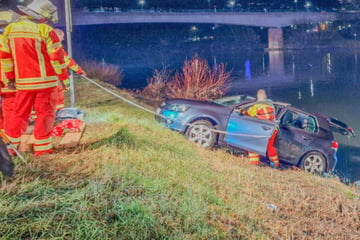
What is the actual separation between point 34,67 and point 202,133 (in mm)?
4347

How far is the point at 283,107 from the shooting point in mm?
8242

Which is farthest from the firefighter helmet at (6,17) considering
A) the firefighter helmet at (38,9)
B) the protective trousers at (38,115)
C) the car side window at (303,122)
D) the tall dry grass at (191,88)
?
the tall dry grass at (191,88)

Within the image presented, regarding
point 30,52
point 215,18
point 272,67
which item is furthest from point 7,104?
point 215,18

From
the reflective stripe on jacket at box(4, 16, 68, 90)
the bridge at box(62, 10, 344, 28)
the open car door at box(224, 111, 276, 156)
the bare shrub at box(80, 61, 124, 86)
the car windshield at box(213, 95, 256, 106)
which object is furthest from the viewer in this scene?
the bridge at box(62, 10, 344, 28)

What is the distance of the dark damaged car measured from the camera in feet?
26.6

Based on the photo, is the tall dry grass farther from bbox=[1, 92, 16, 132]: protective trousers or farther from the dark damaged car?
bbox=[1, 92, 16, 132]: protective trousers

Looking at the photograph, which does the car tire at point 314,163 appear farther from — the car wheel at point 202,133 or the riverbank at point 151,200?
the riverbank at point 151,200

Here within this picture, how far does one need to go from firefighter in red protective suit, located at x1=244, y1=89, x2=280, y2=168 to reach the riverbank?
6.42ft

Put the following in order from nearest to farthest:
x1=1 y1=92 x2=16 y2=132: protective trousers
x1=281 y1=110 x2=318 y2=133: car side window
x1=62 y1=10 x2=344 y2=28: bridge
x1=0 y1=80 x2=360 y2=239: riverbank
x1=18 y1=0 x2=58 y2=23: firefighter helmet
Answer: x1=0 y1=80 x2=360 y2=239: riverbank, x1=18 y1=0 x2=58 y2=23: firefighter helmet, x1=1 y1=92 x2=16 y2=132: protective trousers, x1=281 y1=110 x2=318 y2=133: car side window, x1=62 y1=10 x2=344 y2=28: bridge

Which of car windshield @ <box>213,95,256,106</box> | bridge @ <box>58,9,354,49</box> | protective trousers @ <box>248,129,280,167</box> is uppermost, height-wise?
bridge @ <box>58,9,354,49</box>

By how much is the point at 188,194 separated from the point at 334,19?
197 feet

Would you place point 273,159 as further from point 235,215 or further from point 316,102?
point 316,102

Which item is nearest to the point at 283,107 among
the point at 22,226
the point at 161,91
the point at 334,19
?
the point at 22,226

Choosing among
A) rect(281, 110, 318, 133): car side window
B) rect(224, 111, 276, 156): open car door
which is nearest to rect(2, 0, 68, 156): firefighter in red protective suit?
rect(224, 111, 276, 156): open car door
